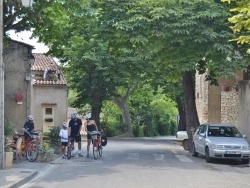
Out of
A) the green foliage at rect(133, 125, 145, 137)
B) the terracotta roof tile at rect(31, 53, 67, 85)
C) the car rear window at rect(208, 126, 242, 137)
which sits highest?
the terracotta roof tile at rect(31, 53, 67, 85)

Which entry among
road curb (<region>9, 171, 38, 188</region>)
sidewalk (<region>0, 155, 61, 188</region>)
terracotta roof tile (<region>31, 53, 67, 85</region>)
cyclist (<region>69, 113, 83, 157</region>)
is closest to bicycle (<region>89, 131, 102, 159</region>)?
cyclist (<region>69, 113, 83, 157</region>)

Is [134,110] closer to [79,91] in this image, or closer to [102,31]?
[79,91]

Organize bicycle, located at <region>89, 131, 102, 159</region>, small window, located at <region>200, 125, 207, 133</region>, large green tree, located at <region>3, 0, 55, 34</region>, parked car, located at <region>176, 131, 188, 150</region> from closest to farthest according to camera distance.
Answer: large green tree, located at <region>3, 0, 55, 34</region>
bicycle, located at <region>89, 131, 102, 159</region>
small window, located at <region>200, 125, 207, 133</region>
parked car, located at <region>176, 131, 188, 150</region>

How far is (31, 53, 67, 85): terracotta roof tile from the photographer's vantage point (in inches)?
1467

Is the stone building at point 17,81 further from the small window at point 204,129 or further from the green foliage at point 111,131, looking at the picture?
the green foliage at point 111,131

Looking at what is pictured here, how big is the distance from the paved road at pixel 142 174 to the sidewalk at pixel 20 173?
24 cm

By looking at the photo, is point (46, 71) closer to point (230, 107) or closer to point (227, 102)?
point (227, 102)

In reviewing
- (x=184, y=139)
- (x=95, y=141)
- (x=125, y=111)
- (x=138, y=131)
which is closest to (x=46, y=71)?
(x=184, y=139)

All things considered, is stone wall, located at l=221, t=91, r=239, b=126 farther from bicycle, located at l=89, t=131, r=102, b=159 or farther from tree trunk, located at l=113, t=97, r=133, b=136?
tree trunk, located at l=113, t=97, r=133, b=136

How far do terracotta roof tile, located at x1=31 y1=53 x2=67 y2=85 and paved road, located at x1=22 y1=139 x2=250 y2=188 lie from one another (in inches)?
672

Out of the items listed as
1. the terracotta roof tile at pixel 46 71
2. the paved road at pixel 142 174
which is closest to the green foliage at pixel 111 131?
the terracotta roof tile at pixel 46 71

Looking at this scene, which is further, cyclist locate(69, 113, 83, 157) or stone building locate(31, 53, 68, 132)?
stone building locate(31, 53, 68, 132)

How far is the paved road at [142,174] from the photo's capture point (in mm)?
13750

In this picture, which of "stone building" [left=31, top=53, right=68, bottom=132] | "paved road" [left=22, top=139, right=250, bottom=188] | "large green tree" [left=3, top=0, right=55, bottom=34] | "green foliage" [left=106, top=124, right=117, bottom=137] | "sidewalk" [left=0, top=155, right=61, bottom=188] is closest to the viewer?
"sidewalk" [left=0, top=155, right=61, bottom=188]
